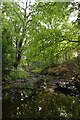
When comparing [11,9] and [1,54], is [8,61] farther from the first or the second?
[11,9]

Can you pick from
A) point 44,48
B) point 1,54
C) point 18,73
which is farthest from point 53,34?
point 18,73

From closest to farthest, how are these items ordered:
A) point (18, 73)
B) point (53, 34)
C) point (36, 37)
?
point (53, 34) < point (36, 37) < point (18, 73)

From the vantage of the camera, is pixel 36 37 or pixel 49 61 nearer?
pixel 36 37

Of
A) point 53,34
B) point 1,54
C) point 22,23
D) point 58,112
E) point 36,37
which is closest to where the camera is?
point 58,112

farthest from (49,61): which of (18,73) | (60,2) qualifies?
(18,73)

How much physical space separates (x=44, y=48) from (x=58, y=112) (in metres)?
2.54

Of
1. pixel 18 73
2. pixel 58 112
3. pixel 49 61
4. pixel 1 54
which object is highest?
pixel 1 54

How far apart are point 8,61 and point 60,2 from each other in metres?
5.01

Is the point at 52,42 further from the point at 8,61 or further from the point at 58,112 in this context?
the point at 8,61

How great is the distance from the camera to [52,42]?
364 cm

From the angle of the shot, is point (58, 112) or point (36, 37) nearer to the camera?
point (58, 112)

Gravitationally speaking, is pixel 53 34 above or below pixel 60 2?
below

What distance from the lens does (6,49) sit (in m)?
6.46

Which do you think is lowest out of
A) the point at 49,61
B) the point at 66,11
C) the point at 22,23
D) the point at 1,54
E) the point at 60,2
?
the point at 49,61
